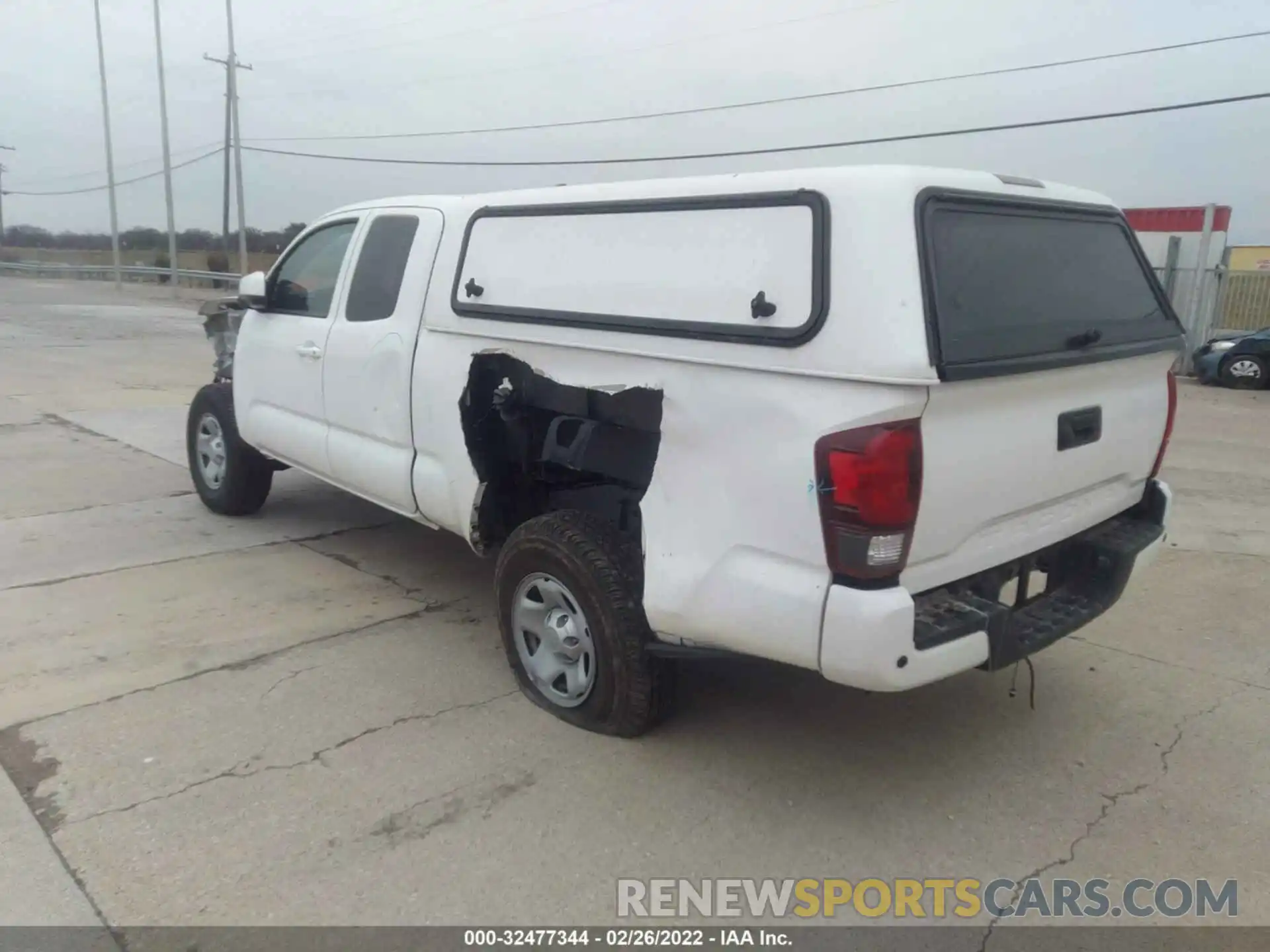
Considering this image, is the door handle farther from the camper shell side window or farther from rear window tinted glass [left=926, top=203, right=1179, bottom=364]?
the camper shell side window

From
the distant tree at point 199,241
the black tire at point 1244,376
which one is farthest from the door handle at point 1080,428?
the distant tree at point 199,241

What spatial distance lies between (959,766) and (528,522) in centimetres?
186

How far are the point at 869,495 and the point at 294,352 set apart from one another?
3.71 metres

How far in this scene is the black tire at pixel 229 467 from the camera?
20.4 feet

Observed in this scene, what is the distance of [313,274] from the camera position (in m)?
5.40

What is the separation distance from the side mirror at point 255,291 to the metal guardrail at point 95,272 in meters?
32.6

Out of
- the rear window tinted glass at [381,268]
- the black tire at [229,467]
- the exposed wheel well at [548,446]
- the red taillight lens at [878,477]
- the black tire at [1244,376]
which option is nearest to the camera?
the red taillight lens at [878,477]

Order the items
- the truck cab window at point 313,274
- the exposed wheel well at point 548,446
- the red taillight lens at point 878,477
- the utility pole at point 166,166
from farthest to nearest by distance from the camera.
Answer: the utility pole at point 166,166, the truck cab window at point 313,274, the exposed wheel well at point 548,446, the red taillight lens at point 878,477

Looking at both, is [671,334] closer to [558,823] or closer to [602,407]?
[602,407]

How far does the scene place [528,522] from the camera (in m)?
3.79

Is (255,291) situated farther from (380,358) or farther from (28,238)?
(28,238)

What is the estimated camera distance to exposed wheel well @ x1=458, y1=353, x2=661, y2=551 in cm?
Answer: 365

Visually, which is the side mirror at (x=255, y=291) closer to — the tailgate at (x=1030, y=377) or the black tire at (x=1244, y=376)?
the tailgate at (x=1030, y=377)

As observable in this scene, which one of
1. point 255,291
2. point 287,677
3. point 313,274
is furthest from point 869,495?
point 255,291
